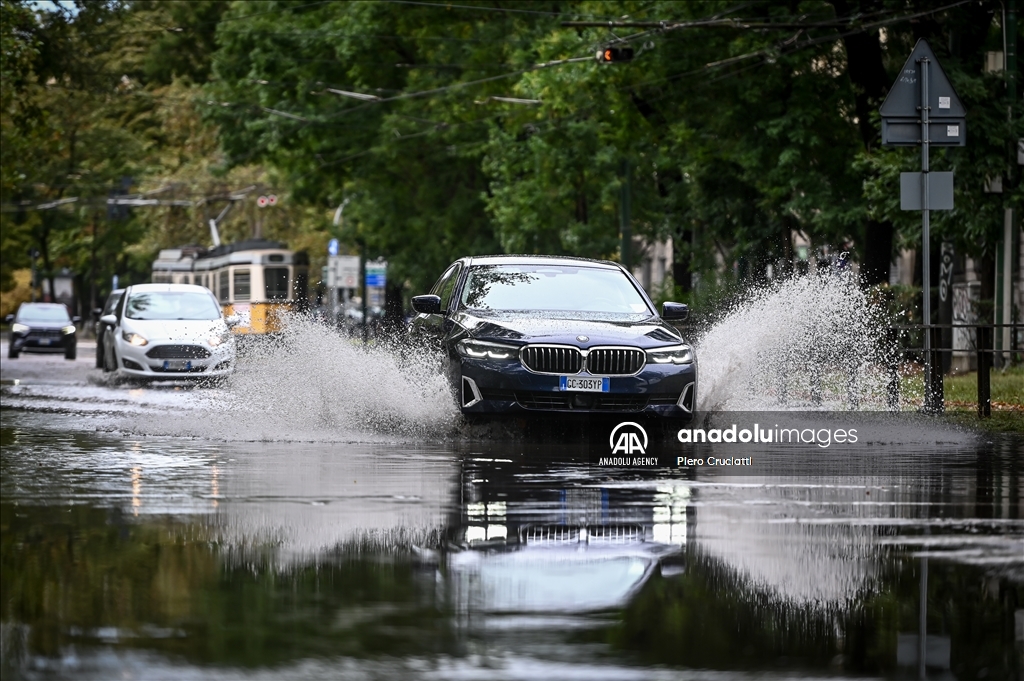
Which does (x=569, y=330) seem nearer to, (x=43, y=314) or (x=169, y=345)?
(x=169, y=345)

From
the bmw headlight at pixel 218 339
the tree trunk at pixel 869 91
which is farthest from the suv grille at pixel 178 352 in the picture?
the tree trunk at pixel 869 91

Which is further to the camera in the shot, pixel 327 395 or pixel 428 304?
pixel 327 395

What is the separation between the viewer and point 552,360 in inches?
623

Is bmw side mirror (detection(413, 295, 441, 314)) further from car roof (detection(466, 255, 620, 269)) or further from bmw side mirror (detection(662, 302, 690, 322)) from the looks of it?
bmw side mirror (detection(662, 302, 690, 322))

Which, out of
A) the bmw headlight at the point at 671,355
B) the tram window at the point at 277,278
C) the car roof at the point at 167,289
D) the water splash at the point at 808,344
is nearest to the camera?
the bmw headlight at the point at 671,355

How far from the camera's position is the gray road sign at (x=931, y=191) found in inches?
776

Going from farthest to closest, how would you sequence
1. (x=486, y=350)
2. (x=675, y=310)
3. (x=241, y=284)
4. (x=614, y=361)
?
(x=241, y=284)
(x=675, y=310)
(x=486, y=350)
(x=614, y=361)

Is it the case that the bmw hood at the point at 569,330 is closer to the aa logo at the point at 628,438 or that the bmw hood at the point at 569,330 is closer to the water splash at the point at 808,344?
the aa logo at the point at 628,438

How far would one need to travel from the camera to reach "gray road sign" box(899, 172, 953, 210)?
19703mm

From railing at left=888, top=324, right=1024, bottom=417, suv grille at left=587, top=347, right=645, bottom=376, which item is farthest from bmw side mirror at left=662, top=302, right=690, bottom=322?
railing at left=888, top=324, right=1024, bottom=417

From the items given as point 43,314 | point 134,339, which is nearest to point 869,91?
point 134,339

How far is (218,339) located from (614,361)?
1539 cm

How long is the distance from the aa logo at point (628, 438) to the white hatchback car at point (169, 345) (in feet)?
45.7

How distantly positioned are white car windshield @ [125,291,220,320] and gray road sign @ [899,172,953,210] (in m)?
15.0
